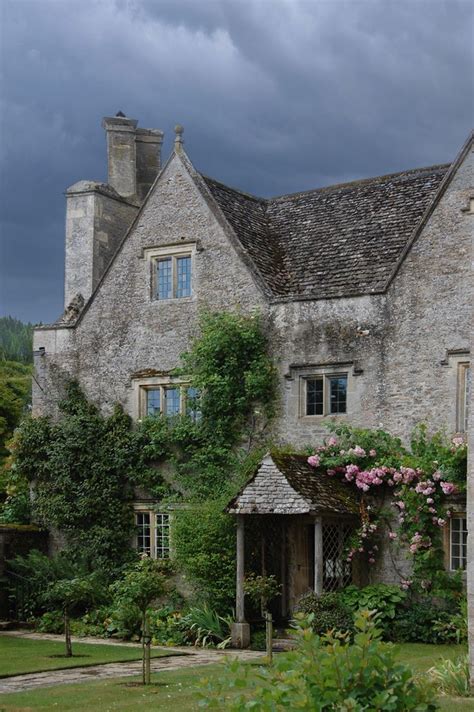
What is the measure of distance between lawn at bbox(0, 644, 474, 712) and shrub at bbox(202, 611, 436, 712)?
3509mm

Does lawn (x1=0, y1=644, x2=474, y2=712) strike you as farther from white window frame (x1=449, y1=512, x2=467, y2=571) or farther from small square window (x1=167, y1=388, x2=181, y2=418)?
small square window (x1=167, y1=388, x2=181, y2=418)

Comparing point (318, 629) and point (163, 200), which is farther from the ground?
point (163, 200)

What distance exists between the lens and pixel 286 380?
22.4 metres

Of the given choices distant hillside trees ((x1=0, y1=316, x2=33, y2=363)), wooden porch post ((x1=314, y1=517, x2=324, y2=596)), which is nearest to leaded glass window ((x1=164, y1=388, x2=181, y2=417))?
wooden porch post ((x1=314, y1=517, x2=324, y2=596))

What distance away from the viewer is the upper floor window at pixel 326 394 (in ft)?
71.7

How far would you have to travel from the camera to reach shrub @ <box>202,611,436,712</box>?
24.3ft

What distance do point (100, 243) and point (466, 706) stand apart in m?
18.9

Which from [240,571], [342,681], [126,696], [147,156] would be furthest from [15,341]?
[342,681]

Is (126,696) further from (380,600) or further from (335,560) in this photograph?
(335,560)

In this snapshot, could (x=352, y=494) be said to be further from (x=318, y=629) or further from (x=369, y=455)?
(x=318, y=629)

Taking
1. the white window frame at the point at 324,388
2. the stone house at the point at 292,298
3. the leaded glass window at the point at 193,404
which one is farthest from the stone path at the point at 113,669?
the leaded glass window at the point at 193,404

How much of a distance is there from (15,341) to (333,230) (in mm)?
48328

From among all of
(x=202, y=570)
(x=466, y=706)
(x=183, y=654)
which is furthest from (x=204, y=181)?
(x=466, y=706)

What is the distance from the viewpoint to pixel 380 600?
770 inches
